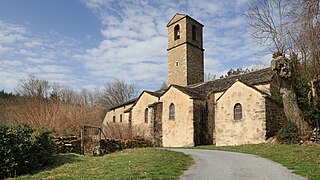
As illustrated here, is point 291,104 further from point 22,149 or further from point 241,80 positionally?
point 22,149

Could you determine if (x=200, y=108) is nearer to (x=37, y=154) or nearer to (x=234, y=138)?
(x=234, y=138)

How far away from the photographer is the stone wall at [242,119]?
21.5 metres

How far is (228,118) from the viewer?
2386cm

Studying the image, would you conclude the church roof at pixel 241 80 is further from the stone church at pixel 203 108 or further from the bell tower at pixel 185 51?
the bell tower at pixel 185 51

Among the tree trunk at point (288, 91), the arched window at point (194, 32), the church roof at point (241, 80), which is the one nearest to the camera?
the tree trunk at point (288, 91)

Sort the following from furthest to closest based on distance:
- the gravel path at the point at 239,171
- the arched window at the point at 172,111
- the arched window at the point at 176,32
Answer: the arched window at the point at 176,32
the arched window at the point at 172,111
the gravel path at the point at 239,171

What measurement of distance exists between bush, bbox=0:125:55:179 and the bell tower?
2410 cm

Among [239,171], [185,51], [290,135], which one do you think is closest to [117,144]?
[239,171]

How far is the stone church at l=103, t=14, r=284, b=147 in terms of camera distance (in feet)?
71.9

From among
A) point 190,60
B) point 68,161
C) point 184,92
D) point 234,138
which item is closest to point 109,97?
point 190,60

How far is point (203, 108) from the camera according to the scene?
26.3 m

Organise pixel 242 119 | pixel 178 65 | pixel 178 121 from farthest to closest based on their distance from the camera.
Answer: pixel 178 65 → pixel 178 121 → pixel 242 119

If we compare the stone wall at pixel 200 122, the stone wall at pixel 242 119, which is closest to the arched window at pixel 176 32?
the stone wall at pixel 200 122

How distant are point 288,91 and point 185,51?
17.4 m
